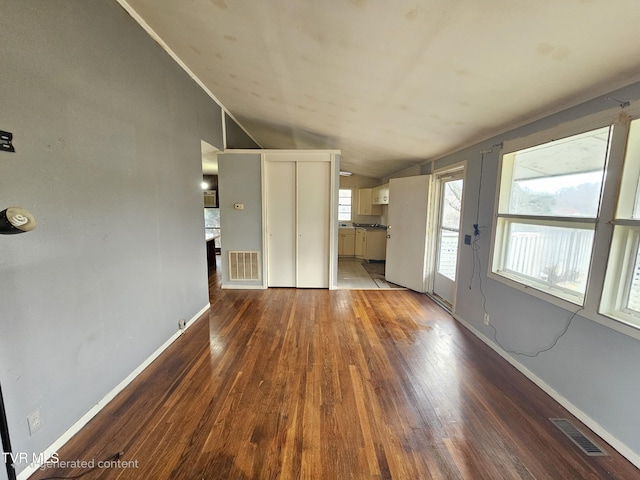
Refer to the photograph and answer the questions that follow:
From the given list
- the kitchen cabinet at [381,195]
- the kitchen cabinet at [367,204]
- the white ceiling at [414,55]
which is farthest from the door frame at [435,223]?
the kitchen cabinet at [367,204]

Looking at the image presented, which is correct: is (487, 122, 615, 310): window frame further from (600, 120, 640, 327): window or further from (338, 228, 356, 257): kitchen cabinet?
(338, 228, 356, 257): kitchen cabinet

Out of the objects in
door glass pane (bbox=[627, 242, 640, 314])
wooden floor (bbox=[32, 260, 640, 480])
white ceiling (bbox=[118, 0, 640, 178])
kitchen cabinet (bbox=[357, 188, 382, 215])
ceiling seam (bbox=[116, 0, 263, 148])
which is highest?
ceiling seam (bbox=[116, 0, 263, 148])

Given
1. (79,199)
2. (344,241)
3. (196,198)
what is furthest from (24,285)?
(344,241)

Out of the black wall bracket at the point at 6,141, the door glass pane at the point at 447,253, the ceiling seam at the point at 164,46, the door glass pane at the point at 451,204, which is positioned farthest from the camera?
the door glass pane at the point at 447,253

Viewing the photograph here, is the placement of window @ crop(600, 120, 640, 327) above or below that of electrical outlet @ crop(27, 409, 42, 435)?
above

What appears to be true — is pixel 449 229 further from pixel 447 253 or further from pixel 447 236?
pixel 447 253

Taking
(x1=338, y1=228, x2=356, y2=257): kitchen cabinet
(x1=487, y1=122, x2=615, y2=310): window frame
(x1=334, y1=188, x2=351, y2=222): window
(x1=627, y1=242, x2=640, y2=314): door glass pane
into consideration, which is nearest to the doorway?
(x1=487, y1=122, x2=615, y2=310): window frame

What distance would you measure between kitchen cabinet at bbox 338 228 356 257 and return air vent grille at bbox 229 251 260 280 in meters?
3.16

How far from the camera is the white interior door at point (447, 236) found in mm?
3477

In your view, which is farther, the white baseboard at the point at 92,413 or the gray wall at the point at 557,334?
the gray wall at the point at 557,334

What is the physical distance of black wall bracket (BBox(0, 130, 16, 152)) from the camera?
3.59ft

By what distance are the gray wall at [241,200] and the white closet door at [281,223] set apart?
0.63ft

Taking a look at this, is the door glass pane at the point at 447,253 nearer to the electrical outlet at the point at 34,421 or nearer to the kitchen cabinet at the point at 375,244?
the kitchen cabinet at the point at 375,244

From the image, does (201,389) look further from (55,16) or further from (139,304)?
(55,16)
